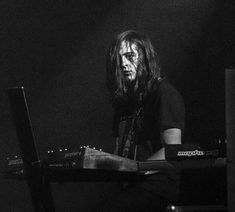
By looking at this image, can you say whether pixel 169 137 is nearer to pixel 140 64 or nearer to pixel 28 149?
pixel 140 64

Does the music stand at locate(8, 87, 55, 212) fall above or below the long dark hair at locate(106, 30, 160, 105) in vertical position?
below

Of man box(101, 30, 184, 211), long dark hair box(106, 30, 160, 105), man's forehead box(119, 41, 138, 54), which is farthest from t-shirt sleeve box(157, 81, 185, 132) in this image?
man's forehead box(119, 41, 138, 54)

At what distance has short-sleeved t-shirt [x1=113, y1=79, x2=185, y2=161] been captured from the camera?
2.67 m

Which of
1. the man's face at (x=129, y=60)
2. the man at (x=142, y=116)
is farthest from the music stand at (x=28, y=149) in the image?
the man's face at (x=129, y=60)

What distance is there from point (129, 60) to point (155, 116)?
1.27 ft

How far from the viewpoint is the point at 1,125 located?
3.53 m

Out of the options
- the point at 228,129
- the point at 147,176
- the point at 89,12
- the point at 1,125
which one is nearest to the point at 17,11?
the point at 89,12

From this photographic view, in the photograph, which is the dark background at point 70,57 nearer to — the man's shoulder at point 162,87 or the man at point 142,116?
the man at point 142,116

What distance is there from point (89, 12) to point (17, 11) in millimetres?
414

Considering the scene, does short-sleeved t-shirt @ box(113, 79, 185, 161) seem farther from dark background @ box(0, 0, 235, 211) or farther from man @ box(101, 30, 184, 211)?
dark background @ box(0, 0, 235, 211)

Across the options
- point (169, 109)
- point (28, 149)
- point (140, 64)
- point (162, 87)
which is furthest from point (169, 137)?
point (28, 149)

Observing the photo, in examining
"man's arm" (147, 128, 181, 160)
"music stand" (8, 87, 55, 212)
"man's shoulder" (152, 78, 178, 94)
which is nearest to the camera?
"music stand" (8, 87, 55, 212)

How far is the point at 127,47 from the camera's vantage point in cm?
303

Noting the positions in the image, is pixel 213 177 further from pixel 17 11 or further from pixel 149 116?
pixel 17 11
